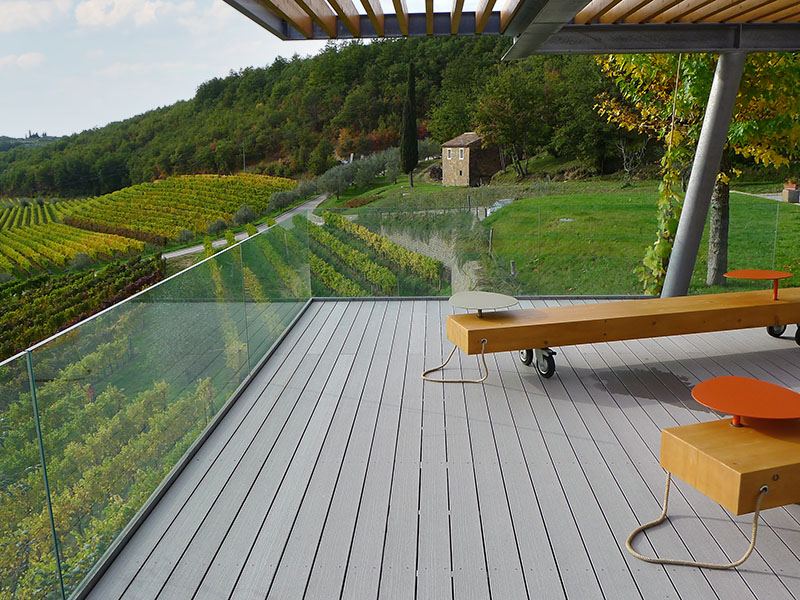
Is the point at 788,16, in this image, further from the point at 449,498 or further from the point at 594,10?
the point at 449,498

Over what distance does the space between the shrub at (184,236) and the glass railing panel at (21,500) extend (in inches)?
1889

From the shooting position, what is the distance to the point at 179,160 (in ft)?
171

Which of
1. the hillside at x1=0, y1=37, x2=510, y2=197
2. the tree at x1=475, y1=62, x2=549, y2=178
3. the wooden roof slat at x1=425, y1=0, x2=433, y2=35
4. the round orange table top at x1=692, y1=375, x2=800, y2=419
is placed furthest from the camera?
the hillside at x1=0, y1=37, x2=510, y2=197

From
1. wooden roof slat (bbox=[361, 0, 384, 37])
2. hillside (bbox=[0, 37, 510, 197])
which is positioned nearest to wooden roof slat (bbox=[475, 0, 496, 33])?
wooden roof slat (bbox=[361, 0, 384, 37])

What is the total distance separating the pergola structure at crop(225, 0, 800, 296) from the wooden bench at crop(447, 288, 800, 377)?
1.11 meters

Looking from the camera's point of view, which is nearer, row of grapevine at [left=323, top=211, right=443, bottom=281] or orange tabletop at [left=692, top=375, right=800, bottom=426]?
orange tabletop at [left=692, top=375, right=800, bottom=426]

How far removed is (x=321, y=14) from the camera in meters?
4.14

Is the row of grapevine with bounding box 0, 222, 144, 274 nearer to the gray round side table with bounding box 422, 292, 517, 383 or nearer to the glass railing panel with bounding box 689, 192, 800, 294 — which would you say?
the glass railing panel with bounding box 689, 192, 800, 294

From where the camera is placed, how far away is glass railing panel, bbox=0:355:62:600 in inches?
73.4

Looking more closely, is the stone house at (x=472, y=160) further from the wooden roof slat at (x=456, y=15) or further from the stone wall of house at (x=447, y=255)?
the wooden roof slat at (x=456, y=15)

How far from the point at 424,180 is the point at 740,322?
110ft

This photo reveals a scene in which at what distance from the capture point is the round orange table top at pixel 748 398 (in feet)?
8.34

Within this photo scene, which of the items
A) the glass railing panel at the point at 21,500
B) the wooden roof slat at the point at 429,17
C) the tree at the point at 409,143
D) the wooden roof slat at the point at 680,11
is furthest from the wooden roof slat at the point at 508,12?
the tree at the point at 409,143

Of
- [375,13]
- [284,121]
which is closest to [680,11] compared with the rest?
[375,13]
